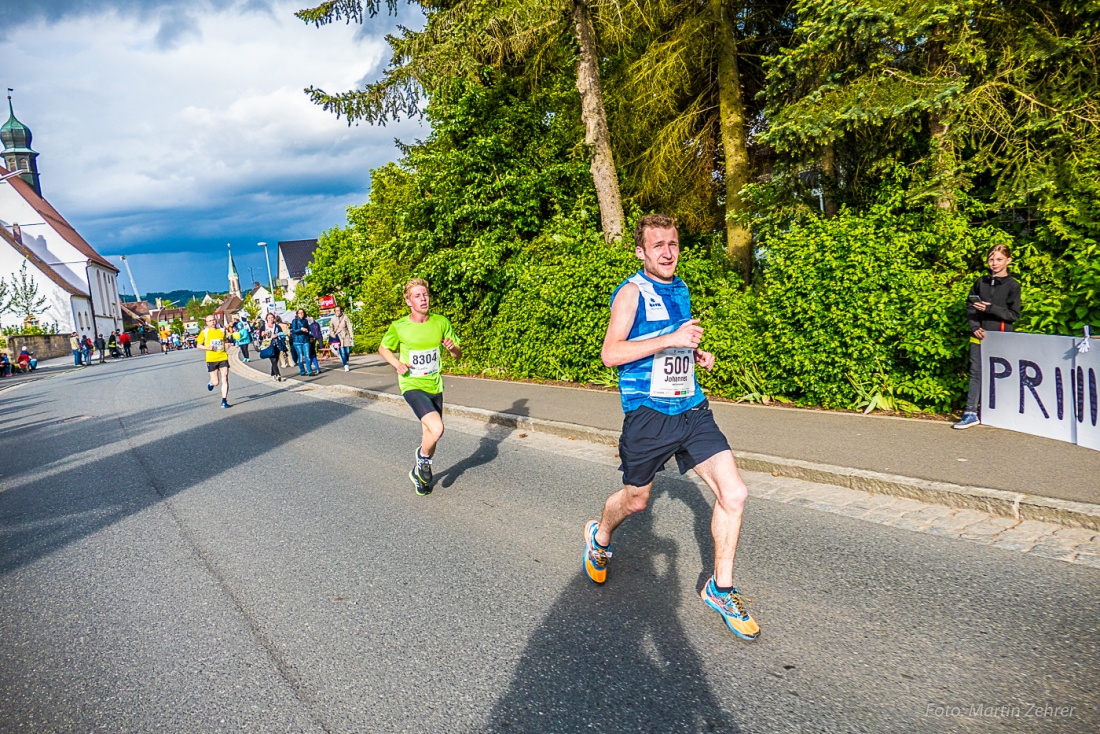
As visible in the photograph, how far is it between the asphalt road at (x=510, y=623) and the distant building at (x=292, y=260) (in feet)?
317

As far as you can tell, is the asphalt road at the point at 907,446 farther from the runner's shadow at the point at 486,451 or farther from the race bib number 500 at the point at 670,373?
the race bib number 500 at the point at 670,373

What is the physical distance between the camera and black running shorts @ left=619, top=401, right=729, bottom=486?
345cm

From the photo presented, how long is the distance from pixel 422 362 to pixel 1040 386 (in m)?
5.55

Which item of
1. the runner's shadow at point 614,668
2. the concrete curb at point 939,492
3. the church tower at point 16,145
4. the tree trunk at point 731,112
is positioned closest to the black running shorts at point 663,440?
the runner's shadow at point 614,668

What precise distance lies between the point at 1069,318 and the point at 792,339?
8.45 ft

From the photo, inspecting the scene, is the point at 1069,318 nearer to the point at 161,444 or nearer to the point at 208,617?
the point at 208,617

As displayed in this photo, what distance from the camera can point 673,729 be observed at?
2576mm

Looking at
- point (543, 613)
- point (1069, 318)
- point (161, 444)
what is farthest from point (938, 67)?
point (161, 444)

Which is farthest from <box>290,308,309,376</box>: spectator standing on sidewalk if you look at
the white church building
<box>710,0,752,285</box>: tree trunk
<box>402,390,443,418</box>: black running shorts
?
the white church building

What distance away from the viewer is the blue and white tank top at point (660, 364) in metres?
3.39

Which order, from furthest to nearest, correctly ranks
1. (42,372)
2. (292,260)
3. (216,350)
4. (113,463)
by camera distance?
(292,260) < (42,372) < (216,350) < (113,463)

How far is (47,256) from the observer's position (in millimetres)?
70312

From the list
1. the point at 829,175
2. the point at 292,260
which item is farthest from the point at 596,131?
the point at 292,260

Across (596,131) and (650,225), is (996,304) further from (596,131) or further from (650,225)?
(596,131)
